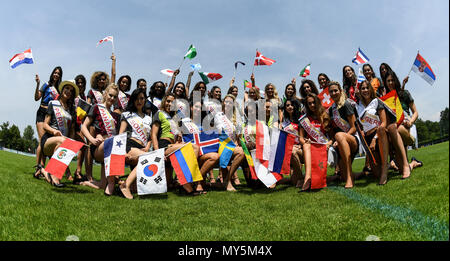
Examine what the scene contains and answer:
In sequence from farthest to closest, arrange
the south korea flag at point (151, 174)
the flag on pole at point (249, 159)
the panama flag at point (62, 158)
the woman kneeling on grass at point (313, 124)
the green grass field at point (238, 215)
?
the flag on pole at point (249, 159) < the woman kneeling on grass at point (313, 124) < the south korea flag at point (151, 174) < the panama flag at point (62, 158) < the green grass field at point (238, 215)

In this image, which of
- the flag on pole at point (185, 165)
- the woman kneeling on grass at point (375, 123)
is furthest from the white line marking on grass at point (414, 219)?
the flag on pole at point (185, 165)

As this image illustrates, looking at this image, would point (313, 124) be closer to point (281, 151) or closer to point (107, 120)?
point (281, 151)

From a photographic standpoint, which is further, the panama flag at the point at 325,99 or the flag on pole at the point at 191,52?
the flag on pole at the point at 191,52

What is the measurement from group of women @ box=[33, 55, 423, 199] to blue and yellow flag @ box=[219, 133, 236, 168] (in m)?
0.12

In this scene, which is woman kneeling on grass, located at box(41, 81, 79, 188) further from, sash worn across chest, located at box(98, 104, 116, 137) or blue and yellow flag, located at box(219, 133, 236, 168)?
blue and yellow flag, located at box(219, 133, 236, 168)

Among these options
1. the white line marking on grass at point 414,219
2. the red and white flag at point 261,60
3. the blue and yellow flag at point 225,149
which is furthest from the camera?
the red and white flag at point 261,60

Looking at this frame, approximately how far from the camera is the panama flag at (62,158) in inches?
240

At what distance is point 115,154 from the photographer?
21.2 ft

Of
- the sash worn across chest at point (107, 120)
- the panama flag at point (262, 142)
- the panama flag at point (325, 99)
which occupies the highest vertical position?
the panama flag at point (325, 99)

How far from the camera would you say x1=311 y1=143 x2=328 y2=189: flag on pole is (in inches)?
253

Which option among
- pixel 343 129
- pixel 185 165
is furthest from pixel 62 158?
pixel 343 129

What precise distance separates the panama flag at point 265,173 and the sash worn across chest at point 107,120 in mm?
3501

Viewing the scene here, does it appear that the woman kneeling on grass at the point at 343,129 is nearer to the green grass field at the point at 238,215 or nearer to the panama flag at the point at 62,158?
the green grass field at the point at 238,215
